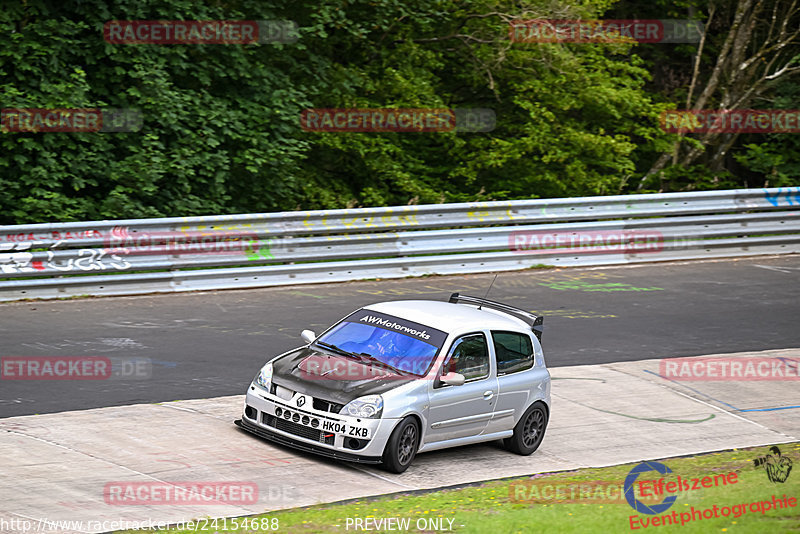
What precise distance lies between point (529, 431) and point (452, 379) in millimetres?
1261

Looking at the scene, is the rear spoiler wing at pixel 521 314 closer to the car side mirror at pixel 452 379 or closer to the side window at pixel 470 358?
the side window at pixel 470 358

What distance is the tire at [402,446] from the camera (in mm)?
8938

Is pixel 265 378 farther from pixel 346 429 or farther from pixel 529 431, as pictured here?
pixel 529 431

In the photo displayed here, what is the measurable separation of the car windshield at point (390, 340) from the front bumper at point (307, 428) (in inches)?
32.8

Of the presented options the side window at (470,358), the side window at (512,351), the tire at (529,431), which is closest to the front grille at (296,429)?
the side window at (470,358)

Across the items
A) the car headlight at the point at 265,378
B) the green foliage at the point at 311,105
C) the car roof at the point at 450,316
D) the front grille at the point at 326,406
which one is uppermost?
the green foliage at the point at 311,105

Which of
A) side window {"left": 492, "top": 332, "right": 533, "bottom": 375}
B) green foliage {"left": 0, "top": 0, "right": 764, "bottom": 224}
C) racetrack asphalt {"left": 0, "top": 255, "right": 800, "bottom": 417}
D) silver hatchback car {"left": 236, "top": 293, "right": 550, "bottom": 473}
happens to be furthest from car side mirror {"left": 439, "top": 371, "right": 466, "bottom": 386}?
green foliage {"left": 0, "top": 0, "right": 764, "bottom": 224}

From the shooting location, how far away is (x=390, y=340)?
984cm

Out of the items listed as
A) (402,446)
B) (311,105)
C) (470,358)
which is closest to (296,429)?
(402,446)

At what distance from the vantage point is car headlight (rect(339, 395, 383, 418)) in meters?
8.87

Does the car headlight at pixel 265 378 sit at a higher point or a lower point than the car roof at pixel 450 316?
lower

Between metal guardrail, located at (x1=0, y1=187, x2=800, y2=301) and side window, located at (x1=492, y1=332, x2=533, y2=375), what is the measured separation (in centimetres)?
658

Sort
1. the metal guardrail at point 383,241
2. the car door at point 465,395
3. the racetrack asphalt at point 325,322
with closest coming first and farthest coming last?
the car door at point 465,395, the racetrack asphalt at point 325,322, the metal guardrail at point 383,241

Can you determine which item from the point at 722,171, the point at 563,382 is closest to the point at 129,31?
the point at 563,382
